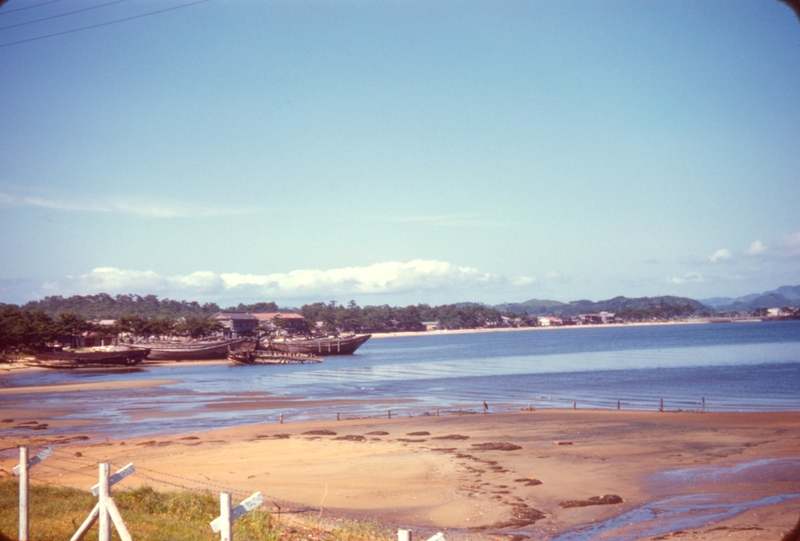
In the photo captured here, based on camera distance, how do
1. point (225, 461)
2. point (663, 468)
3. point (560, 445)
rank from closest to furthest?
point (663, 468) < point (225, 461) < point (560, 445)

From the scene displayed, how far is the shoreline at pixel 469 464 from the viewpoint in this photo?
53.1ft

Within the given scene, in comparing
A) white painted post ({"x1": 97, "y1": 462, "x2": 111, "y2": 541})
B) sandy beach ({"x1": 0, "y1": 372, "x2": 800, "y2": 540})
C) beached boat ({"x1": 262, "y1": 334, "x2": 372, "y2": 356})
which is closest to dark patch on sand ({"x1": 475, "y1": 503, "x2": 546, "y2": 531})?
sandy beach ({"x1": 0, "y1": 372, "x2": 800, "y2": 540})

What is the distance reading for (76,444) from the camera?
2639 cm

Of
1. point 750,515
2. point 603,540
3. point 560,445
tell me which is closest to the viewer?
point 603,540

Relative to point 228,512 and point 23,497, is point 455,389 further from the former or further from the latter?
point 228,512

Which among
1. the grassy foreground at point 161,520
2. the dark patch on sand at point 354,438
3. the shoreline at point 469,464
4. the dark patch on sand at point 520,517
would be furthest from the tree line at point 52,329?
the dark patch on sand at point 520,517

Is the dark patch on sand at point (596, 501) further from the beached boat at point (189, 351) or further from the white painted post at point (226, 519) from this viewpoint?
the beached boat at point (189, 351)

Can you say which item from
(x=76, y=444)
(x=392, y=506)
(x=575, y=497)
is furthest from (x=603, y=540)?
(x=76, y=444)

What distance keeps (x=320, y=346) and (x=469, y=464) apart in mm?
98688

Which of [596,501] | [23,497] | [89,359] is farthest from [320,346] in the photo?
[23,497]

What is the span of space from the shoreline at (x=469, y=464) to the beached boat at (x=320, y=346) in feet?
263

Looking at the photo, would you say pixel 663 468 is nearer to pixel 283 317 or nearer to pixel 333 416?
pixel 333 416

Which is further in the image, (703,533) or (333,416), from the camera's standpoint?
(333,416)

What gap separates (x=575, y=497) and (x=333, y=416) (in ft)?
67.3
